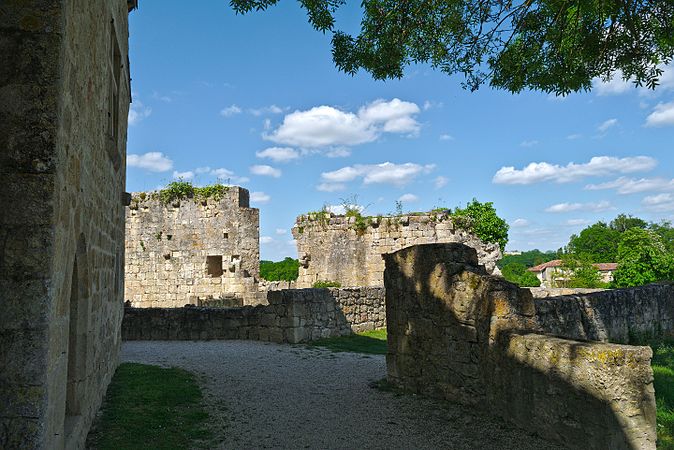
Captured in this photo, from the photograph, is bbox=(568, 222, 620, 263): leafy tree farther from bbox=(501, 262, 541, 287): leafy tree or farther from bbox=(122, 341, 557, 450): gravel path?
bbox=(122, 341, 557, 450): gravel path

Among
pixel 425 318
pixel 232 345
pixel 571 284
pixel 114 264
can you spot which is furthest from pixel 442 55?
pixel 571 284

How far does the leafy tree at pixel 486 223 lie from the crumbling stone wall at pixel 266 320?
6.75 m

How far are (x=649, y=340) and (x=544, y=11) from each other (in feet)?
25.4

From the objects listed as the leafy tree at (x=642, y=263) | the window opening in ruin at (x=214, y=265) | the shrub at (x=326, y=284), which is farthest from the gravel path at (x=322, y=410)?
the leafy tree at (x=642, y=263)

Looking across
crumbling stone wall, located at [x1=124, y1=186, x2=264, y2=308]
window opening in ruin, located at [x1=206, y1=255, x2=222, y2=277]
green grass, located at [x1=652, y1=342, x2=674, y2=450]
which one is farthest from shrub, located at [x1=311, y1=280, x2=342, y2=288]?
green grass, located at [x1=652, y1=342, x2=674, y2=450]

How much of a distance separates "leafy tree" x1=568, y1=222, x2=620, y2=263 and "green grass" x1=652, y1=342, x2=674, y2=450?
55.7 meters

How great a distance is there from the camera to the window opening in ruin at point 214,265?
2181cm

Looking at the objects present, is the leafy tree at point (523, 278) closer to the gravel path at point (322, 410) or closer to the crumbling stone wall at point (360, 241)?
the crumbling stone wall at point (360, 241)

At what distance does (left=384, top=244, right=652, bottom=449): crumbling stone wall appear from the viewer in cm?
437

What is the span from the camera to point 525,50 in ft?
25.2

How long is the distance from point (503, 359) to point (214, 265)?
17801 millimetres

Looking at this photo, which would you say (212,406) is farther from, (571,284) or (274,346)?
(571,284)

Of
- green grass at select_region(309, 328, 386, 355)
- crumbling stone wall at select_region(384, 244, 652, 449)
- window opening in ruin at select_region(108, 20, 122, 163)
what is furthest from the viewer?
green grass at select_region(309, 328, 386, 355)

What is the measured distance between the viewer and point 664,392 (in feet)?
21.9
